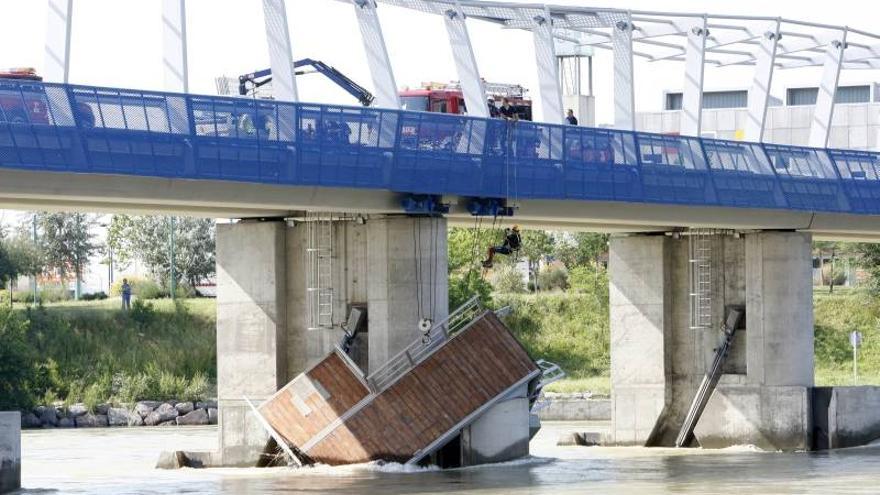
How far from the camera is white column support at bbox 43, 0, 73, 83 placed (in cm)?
3847

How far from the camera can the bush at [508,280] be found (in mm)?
100812

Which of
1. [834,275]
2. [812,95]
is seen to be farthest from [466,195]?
[834,275]

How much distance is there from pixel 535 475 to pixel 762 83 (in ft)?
51.4

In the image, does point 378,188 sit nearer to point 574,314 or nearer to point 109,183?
point 109,183

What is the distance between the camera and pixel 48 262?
366ft

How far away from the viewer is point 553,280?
4173 inches

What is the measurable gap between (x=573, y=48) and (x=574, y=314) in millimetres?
30956

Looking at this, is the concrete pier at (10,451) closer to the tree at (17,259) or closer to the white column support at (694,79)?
the white column support at (694,79)

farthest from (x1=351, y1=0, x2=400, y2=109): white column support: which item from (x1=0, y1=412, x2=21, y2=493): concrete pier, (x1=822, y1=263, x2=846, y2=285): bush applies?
(x1=822, y1=263, x2=846, y2=285): bush

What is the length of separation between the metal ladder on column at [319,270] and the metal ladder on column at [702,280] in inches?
498

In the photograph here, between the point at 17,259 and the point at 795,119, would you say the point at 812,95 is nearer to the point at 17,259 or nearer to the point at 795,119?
the point at 795,119

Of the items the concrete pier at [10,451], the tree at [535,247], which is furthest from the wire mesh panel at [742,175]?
the tree at [535,247]

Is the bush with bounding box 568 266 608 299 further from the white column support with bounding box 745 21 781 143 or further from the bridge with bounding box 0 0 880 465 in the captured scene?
the white column support with bounding box 745 21 781 143

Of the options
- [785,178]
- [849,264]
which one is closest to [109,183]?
[785,178]
